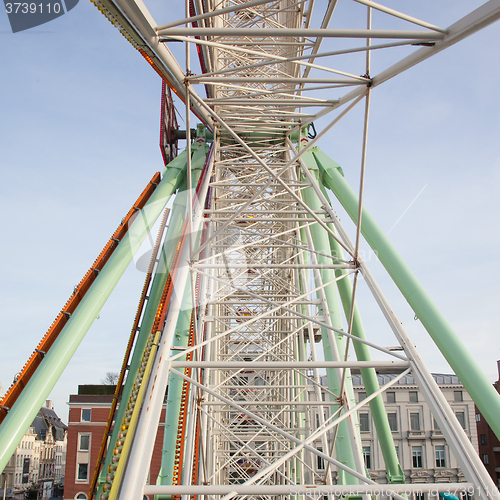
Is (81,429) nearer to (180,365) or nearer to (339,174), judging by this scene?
(339,174)

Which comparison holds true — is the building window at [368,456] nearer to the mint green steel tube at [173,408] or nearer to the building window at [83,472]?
the building window at [83,472]

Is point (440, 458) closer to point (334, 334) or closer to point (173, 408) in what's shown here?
point (173, 408)

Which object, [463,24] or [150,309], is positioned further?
[150,309]

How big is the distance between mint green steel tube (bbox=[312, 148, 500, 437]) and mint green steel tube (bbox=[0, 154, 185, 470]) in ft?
12.5

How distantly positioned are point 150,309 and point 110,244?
1777 mm

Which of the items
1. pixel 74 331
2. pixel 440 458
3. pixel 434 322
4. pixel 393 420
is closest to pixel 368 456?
pixel 393 420

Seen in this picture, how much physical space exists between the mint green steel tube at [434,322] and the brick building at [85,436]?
2564 cm

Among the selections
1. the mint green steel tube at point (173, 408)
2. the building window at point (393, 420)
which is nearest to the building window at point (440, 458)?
the building window at point (393, 420)

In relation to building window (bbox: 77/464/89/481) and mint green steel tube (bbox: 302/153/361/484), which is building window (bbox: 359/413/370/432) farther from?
mint green steel tube (bbox: 302/153/361/484)

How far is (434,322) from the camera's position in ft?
20.8

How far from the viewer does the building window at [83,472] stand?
30.8 metres

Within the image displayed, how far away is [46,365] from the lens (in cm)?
617

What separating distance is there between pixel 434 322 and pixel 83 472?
31.3m

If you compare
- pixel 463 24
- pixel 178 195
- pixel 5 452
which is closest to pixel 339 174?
pixel 178 195
